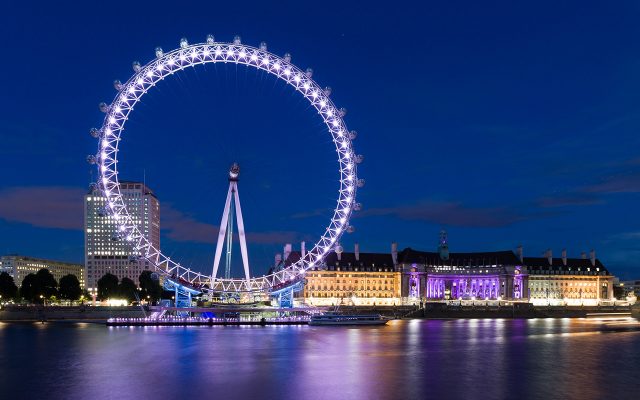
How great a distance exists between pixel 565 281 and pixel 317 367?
4760 inches

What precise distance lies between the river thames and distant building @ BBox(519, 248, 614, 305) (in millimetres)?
91504

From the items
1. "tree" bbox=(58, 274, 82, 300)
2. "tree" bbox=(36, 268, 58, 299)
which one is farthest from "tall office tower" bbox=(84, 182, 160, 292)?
"tree" bbox=(36, 268, 58, 299)

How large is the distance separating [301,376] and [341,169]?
30.6 metres

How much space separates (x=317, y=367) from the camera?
35.5 m

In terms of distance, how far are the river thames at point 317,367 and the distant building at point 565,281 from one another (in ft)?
300

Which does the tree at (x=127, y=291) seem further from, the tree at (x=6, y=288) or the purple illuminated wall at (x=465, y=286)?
the purple illuminated wall at (x=465, y=286)

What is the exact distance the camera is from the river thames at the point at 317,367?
93.7 feet

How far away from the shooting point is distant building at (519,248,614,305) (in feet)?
476

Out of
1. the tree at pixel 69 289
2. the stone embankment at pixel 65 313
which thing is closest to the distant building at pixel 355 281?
the tree at pixel 69 289

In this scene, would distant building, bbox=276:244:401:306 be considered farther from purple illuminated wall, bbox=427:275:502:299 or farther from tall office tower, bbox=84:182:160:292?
tall office tower, bbox=84:182:160:292

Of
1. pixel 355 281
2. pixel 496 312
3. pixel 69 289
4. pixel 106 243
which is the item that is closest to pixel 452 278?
pixel 355 281

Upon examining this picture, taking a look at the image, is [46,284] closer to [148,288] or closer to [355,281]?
[148,288]

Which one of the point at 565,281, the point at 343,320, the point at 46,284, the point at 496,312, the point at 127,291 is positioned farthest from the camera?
the point at 565,281

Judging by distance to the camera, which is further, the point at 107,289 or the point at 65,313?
the point at 107,289
